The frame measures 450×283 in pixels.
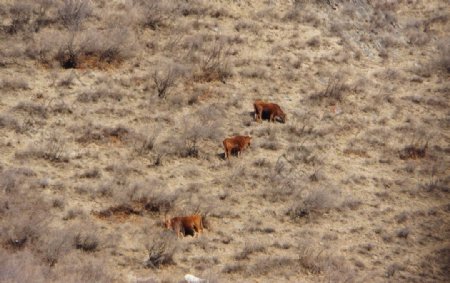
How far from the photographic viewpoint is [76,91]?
14.0 m

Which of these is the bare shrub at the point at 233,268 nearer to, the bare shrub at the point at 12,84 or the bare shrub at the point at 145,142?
the bare shrub at the point at 145,142

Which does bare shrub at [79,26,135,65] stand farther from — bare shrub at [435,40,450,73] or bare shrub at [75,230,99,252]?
bare shrub at [435,40,450,73]

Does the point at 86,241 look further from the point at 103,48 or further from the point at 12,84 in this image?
the point at 103,48

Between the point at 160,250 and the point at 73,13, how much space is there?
29.5 feet

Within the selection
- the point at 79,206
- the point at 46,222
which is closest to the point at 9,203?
the point at 46,222

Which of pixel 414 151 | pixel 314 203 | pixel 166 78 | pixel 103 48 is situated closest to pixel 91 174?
pixel 166 78

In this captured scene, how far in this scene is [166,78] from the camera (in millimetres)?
15078

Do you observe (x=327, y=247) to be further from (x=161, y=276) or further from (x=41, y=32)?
(x=41, y=32)

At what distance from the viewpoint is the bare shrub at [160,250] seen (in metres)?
9.67

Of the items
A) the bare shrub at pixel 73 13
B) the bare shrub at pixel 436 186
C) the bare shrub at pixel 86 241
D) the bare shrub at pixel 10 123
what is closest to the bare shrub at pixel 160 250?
the bare shrub at pixel 86 241

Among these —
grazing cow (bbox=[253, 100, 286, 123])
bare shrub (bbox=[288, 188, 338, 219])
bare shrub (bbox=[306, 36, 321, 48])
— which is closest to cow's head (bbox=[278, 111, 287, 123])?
grazing cow (bbox=[253, 100, 286, 123])

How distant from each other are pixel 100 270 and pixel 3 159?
4.17 m

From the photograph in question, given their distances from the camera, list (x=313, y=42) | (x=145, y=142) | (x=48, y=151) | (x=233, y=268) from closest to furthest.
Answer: (x=233, y=268)
(x=48, y=151)
(x=145, y=142)
(x=313, y=42)

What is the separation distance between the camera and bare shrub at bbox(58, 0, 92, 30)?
16.0m
